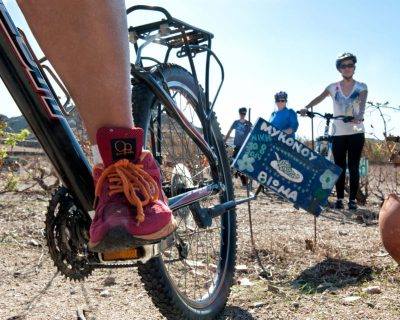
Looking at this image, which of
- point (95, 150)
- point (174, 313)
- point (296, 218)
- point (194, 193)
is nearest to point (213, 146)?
point (194, 193)

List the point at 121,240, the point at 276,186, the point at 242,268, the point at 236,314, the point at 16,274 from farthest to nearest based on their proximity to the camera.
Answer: the point at 276,186
the point at 242,268
the point at 16,274
the point at 236,314
the point at 121,240

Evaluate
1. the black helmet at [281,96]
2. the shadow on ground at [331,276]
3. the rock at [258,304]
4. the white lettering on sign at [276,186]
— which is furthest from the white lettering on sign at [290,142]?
the black helmet at [281,96]

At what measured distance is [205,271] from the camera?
2258mm

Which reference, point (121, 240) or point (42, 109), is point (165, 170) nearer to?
point (42, 109)

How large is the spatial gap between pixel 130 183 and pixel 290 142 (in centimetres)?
265

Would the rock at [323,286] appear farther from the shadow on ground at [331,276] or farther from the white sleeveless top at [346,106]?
the white sleeveless top at [346,106]

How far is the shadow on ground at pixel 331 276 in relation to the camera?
7.60 ft

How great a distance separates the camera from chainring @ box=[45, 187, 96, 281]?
4.50 feet

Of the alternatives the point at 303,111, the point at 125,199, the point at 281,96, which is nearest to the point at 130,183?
the point at 125,199

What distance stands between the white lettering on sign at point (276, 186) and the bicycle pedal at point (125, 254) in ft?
8.08

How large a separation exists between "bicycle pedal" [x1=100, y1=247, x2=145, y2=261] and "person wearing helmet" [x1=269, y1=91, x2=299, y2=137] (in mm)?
5746

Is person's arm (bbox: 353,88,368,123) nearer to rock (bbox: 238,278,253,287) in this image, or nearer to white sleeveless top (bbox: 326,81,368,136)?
white sleeveless top (bbox: 326,81,368,136)

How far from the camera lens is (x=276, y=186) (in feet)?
11.8

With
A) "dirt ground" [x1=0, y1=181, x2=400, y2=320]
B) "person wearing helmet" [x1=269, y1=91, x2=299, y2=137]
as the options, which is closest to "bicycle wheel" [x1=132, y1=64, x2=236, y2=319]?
"dirt ground" [x1=0, y1=181, x2=400, y2=320]
